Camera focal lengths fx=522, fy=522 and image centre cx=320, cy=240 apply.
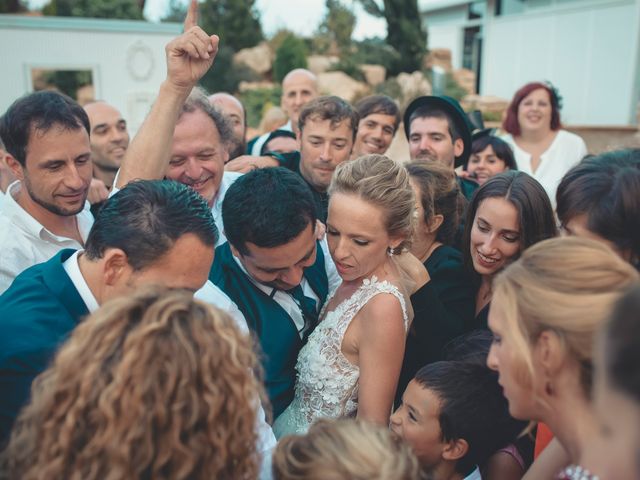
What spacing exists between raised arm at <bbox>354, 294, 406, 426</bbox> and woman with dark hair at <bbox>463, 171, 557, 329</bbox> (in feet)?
2.19

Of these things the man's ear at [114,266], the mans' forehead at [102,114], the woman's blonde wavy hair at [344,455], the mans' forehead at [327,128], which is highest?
the mans' forehead at [102,114]

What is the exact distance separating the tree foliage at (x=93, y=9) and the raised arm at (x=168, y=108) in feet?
73.1

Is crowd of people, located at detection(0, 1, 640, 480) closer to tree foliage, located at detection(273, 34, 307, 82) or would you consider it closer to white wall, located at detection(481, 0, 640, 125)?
white wall, located at detection(481, 0, 640, 125)

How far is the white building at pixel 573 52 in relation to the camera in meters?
15.3

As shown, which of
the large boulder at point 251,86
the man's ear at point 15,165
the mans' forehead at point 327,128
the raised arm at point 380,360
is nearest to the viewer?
the raised arm at point 380,360

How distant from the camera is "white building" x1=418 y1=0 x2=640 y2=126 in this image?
15.3 metres

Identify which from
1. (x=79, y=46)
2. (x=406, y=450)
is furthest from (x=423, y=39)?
(x=406, y=450)

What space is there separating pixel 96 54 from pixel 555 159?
11181 millimetres

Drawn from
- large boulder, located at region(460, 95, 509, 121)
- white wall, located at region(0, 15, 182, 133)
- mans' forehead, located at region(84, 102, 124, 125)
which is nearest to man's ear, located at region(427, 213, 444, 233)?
mans' forehead, located at region(84, 102, 124, 125)

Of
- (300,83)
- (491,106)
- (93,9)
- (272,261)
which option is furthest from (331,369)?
(93,9)

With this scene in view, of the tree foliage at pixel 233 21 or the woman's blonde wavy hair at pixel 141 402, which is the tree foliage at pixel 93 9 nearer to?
the tree foliage at pixel 233 21

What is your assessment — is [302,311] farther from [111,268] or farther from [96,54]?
[96,54]

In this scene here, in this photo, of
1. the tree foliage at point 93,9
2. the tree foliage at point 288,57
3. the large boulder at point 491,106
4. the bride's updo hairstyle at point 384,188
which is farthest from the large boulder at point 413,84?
the bride's updo hairstyle at point 384,188

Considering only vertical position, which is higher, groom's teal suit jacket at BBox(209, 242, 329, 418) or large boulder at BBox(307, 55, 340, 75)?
large boulder at BBox(307, 55, 340, 75)
